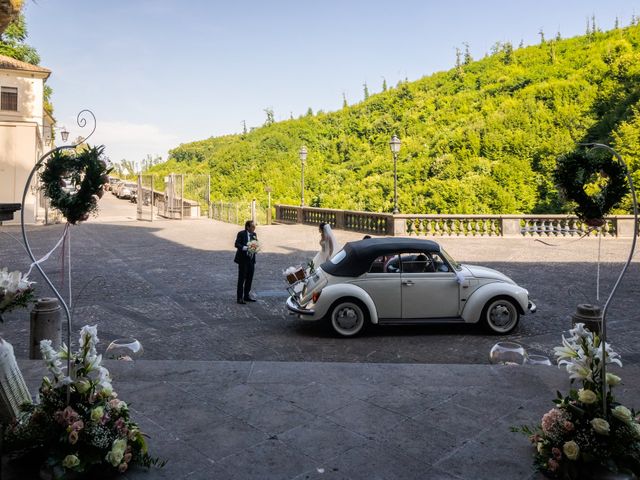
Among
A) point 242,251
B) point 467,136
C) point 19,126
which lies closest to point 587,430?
point 242,251

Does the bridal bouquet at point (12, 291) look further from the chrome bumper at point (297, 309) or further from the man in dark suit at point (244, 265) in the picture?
the man in dark suit at point (244, 265)

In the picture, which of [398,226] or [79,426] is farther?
[398,226]

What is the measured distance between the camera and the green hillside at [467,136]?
118 feet

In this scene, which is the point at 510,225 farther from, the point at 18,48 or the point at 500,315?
the point at 18,48

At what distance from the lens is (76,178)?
3998 millimetres

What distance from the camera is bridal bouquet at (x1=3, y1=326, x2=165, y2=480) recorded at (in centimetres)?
328

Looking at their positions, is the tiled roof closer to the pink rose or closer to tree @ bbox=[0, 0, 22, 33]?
tree @ bbox=[0, 0, 22, 33]

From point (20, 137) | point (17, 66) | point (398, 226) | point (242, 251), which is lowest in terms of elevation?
point (242, 251)

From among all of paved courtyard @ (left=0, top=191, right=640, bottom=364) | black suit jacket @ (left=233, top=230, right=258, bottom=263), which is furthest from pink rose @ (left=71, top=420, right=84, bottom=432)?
black suit jacket @ (left=233, top=230, right=258, bottom=263)

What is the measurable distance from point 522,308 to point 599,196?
452cm

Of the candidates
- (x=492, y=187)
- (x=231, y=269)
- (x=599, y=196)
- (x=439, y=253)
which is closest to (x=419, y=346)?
(x=439, y=253)

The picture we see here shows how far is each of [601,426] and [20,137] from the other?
32.3 meters

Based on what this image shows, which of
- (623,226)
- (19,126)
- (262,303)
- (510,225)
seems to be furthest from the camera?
(19,126)

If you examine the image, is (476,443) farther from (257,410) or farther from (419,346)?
(419,346)
